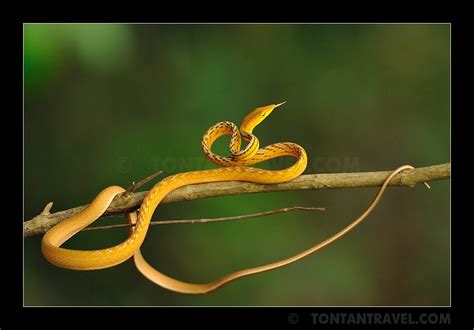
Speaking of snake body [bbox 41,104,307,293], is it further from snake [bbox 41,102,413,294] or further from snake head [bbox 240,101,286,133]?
snake head [bbox 240,101,286,133]

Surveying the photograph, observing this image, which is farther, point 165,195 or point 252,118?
point 252,118

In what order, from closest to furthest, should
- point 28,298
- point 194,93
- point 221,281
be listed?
point 221,281
point 28,298
point 194,93

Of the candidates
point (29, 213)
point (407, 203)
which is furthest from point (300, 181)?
point (29, 213)

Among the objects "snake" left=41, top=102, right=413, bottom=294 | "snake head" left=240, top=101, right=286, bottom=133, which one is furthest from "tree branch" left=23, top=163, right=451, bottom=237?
"snake head" left=240, top=101, right=286, bottom=133

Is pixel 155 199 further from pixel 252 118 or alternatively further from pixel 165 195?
pixel 252 118

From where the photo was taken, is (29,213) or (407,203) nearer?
(29,213)

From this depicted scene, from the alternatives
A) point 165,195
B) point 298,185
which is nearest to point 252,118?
point 298,185

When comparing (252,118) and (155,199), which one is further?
(252,118)

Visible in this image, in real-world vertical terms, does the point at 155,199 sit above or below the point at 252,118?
below

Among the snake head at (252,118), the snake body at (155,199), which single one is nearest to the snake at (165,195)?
the snake body at (155,199)

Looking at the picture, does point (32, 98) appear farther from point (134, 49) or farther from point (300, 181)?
point (300, 181)
